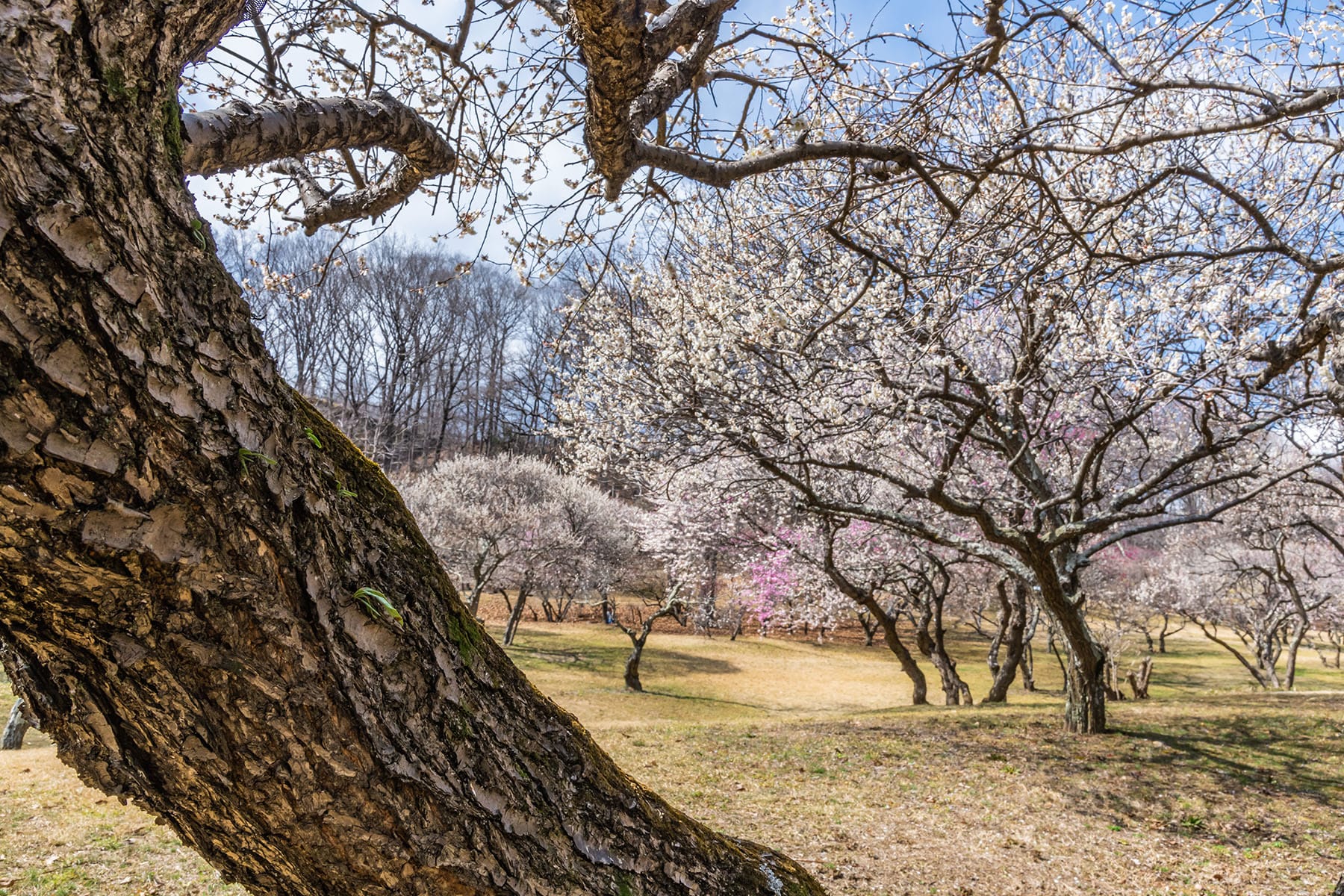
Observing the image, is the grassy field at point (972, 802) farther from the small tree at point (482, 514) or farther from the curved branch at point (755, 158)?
the small tree at point (482, 514)

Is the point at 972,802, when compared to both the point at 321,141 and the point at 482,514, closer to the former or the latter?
the point at 321,141

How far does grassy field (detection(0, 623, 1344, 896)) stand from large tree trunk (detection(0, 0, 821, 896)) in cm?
364

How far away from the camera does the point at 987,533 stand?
7.14m

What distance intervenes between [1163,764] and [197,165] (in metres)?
8.65

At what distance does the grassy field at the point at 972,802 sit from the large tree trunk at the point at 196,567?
12.0 ft

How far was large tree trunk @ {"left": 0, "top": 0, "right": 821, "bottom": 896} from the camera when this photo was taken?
85 centimetres

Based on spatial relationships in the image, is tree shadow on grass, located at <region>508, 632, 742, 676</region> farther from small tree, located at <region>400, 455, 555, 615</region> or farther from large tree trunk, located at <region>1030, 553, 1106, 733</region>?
large tree trunk, located at <region>1030, 553, 1106, 733</region>

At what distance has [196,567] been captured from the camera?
0.99 meters

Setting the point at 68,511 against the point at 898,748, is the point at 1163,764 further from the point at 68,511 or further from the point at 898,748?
the point at 68,511

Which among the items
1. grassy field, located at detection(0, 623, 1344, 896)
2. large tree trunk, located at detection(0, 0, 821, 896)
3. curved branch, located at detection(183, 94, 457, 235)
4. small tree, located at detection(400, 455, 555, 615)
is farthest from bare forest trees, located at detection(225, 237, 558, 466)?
large tree trunk, located at detection(0, 0, 821, 896)

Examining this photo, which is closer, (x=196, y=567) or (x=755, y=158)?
(x=196, y=567)

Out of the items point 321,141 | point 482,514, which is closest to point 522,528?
point 482,514

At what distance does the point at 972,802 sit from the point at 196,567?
667cm

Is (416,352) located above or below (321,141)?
above
